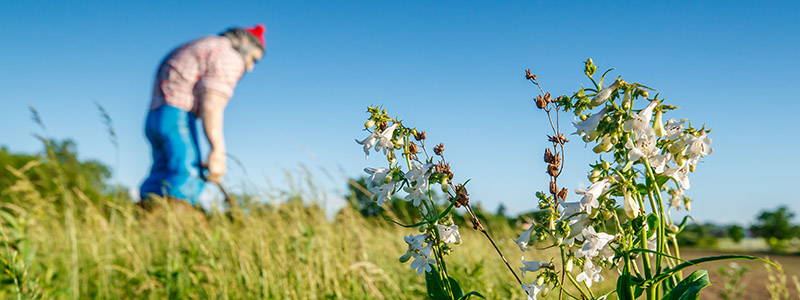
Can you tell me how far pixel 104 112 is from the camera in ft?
8.28

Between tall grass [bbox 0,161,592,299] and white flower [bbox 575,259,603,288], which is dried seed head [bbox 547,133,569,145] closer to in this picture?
white flower [bbox 575,259,603,288]

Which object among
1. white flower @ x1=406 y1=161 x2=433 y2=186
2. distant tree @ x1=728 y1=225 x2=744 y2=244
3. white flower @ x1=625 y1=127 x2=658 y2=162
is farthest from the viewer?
distant tree @ x1=728 y1=225 x2=744 y2=244

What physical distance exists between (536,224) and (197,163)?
16.3 feet

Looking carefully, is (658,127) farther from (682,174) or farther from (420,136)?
(420,136)

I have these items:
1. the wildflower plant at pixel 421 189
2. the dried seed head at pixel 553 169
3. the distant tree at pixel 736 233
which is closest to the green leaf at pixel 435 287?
the wildflower plant at pixel 421 189

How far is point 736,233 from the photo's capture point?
751 centimetres

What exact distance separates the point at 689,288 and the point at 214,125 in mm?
4841

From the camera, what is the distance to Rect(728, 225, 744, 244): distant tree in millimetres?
7383

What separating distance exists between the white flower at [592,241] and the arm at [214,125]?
463cm

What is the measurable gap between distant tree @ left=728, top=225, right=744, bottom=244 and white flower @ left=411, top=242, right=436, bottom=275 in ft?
27.0

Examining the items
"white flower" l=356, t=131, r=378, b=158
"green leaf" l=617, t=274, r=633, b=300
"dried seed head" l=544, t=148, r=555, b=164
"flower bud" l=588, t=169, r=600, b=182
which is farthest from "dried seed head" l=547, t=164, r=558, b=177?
"white flower" l=356, t=131, r=378, b=158

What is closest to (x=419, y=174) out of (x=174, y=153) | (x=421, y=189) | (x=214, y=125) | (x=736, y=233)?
(x=421, y=189)

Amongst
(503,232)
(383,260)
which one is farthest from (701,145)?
(503,232)

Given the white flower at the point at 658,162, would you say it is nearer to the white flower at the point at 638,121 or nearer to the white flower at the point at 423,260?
the white flower at the point at 638,121
